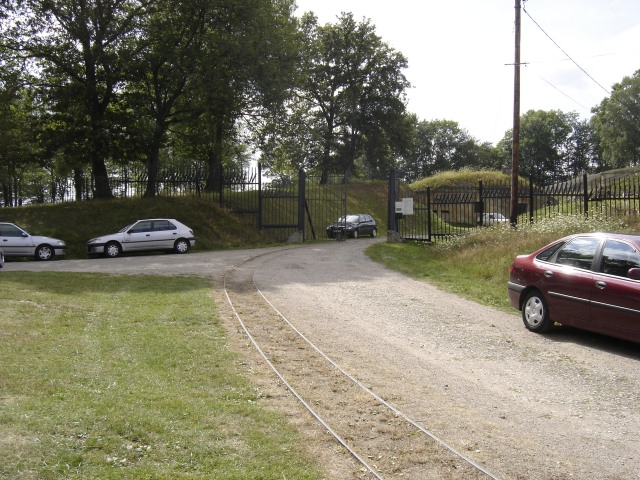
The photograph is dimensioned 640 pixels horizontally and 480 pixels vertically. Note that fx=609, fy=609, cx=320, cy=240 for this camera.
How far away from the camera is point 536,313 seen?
31.6 ft

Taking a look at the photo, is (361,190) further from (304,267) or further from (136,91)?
(304,267)

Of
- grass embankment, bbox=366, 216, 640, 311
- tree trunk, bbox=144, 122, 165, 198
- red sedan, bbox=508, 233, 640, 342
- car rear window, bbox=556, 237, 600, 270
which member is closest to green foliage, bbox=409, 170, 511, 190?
tree trunk, bbox=144, 122, 165, 198

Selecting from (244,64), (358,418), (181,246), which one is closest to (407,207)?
(181,246)

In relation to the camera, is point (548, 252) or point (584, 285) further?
point (548, 252)

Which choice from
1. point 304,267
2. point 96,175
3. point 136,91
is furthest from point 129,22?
point 304,267

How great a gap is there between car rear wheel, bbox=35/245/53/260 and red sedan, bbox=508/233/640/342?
17.7 meters

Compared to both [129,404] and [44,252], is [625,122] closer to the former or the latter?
[44,252]

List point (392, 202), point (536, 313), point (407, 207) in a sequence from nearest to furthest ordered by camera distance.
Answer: point (536, 313) → point (407, 207) → point (392, 202)

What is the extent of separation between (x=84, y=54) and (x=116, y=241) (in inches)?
393

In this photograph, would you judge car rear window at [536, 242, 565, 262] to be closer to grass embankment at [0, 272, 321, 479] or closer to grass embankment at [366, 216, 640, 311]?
grass embankment at [366, 216, 640, 311]

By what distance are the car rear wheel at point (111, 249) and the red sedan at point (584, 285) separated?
17.0 metres

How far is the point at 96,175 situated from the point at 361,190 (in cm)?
2509

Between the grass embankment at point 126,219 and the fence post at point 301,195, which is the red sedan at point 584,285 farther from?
the fence post at point 301,195

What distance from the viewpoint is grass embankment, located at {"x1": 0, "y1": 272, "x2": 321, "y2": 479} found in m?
4.46
